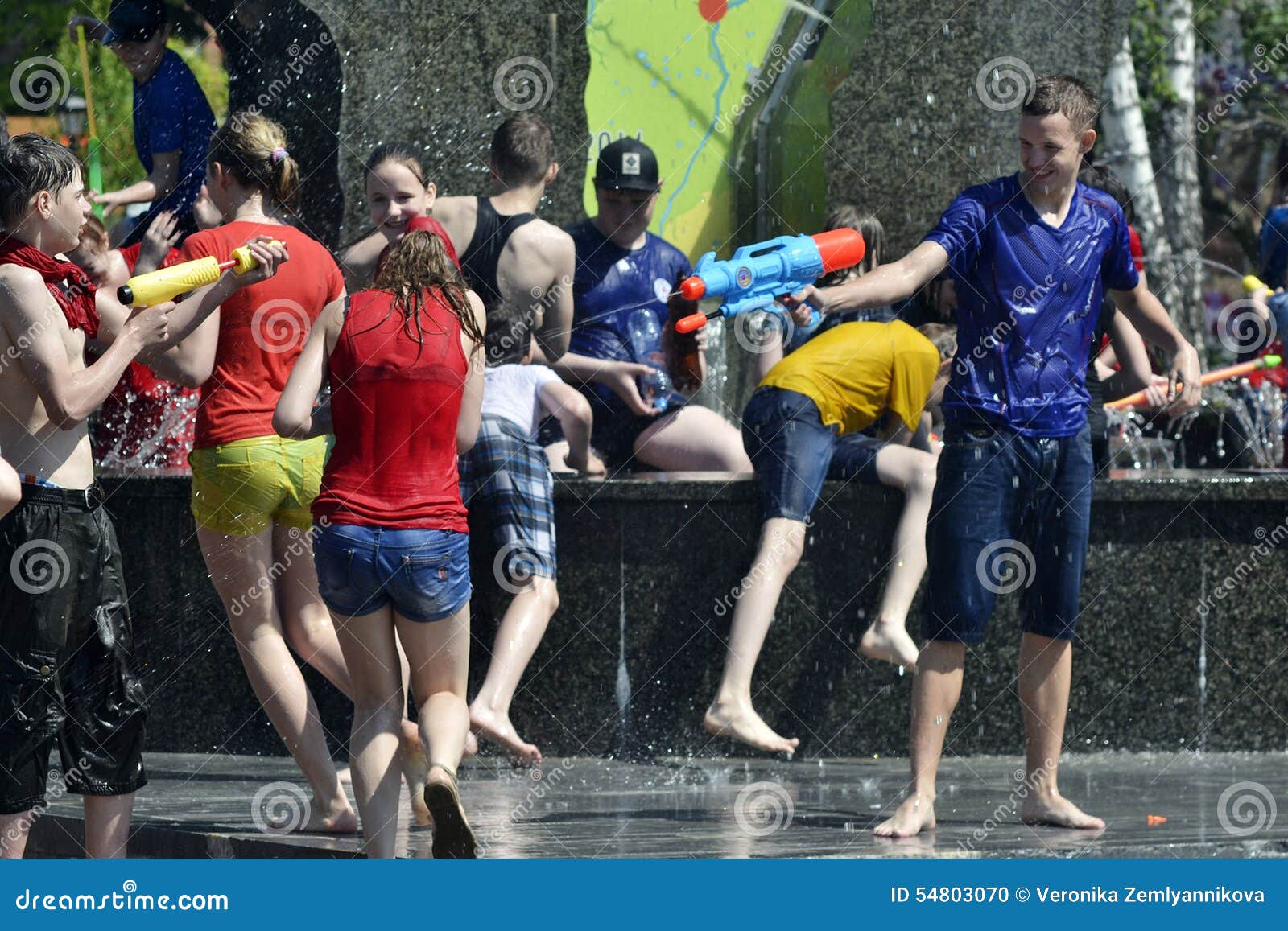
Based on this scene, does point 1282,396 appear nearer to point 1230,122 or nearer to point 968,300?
point 968,300

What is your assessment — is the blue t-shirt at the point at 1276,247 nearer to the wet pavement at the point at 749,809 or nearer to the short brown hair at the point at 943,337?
the short brown hair at the point at 943,337

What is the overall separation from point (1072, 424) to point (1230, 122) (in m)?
16.1

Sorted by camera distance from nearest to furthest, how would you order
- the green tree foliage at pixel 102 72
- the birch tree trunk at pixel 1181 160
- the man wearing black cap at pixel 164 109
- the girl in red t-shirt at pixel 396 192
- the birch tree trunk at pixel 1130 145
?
1. the girl in red t-shirt at pixel 396 192
2. the man wearing black cap at pixel 164 109
3. the birch tree trunk at pixel 1130 145
4. the birch tree trunk at pixel 1181 160
5. the green tree foliage at pixel 102 72

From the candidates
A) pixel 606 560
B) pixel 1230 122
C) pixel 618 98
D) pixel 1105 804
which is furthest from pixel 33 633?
pixel 1230 122

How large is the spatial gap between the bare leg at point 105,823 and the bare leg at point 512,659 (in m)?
1.72

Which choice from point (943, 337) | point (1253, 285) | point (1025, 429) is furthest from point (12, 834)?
point (1253, 285)

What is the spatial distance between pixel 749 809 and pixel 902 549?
130 centimetres

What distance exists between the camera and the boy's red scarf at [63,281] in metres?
4.79

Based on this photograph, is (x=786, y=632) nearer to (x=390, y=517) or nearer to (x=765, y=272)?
(x=765, y=272)

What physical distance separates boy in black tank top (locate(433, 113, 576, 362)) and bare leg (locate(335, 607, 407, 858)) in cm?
215

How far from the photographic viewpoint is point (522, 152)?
23.4 feet

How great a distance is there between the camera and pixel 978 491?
575 cm

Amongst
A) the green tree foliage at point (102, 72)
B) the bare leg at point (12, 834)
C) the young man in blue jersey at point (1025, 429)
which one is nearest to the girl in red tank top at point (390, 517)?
the bare leg at point (12, 834)

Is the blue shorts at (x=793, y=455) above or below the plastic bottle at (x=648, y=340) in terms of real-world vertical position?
below
